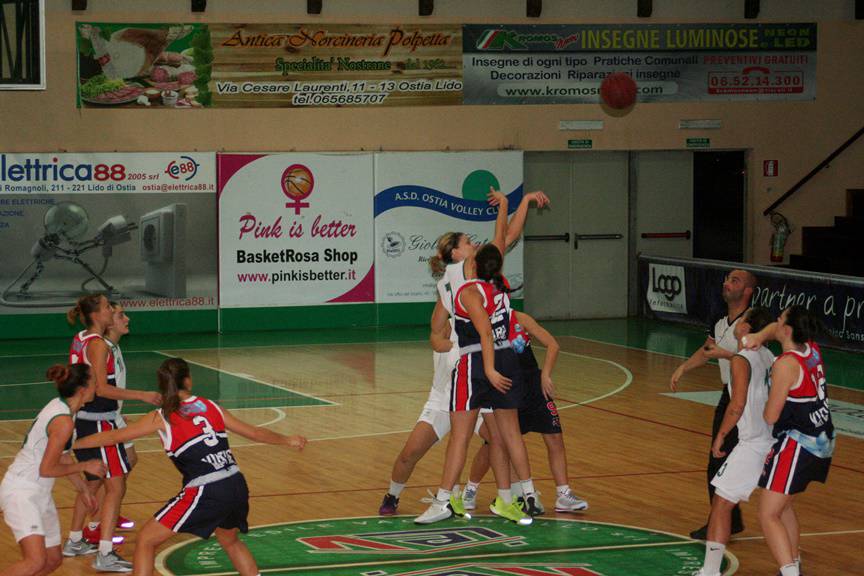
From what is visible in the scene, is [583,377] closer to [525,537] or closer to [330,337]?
[330,337]

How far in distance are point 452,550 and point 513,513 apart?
2.56 ft

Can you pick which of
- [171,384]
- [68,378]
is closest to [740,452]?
[171,384]

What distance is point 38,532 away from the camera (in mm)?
7023

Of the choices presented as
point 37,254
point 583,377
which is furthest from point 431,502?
point 37,254

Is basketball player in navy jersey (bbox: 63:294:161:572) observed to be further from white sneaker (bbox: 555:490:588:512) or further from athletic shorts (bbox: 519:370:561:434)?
white sneaker (bbox: 555:490:588:512)

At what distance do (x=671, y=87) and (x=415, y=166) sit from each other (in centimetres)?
452

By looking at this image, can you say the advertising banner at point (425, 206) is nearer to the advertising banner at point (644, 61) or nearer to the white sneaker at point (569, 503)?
the advertising banner at point (644, 61)

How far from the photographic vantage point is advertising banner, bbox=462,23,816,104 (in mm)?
22203

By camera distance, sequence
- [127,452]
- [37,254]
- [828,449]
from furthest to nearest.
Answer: [37,254] < [127,452] < [828,449]


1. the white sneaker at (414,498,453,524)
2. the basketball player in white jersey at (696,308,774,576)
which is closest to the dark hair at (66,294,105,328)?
the white sneaker at (414,498,453,524)

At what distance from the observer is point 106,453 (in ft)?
27.4

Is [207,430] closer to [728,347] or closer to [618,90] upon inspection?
Result: [728,347]

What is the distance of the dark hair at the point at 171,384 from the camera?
6.89m

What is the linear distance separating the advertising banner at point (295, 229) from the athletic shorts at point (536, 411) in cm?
1217
